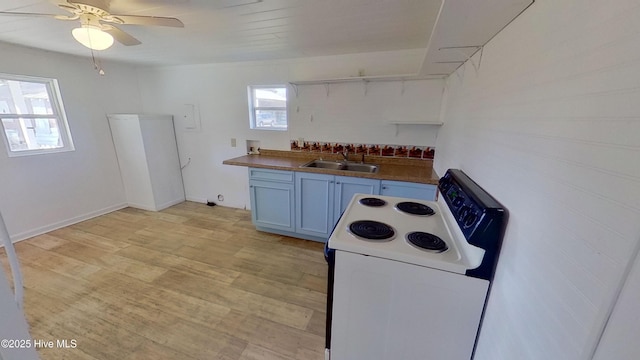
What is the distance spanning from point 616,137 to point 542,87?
35cm

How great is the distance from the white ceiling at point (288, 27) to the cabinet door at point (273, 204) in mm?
1546

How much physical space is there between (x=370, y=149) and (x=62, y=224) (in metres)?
4.26

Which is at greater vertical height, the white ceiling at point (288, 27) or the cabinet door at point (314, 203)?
the white ceiling at point (288, 27)

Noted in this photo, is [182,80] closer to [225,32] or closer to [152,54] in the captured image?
[152,54]

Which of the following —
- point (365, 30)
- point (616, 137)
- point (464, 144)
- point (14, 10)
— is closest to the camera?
point (616, 137)

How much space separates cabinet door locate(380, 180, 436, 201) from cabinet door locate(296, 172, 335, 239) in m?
0.58

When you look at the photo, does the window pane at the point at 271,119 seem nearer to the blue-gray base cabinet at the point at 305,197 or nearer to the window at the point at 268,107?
the window at the point at 268,107

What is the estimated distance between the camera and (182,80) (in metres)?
3.65

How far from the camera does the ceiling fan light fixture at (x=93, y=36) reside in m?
1.57

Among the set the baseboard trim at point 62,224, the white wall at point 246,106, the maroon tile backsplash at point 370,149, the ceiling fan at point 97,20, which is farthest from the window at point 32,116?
the maroon tile backsplash at point 370,149

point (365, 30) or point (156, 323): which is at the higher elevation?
point (365, 30)

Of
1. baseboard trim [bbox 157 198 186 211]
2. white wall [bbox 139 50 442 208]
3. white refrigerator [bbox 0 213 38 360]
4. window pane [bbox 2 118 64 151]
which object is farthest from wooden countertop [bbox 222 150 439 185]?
window pane [bbox 2 118 64 151]

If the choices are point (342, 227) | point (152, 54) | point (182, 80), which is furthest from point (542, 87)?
point (182, 80)

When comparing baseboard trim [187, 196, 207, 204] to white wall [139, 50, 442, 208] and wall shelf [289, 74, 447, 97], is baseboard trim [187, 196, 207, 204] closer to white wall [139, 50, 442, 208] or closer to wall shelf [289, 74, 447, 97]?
white wall [139, 50, 442, 208]
